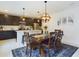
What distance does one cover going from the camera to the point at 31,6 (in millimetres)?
2256

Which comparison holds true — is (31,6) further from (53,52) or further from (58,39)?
(53,52)

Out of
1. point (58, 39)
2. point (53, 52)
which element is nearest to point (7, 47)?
point (53, 52)

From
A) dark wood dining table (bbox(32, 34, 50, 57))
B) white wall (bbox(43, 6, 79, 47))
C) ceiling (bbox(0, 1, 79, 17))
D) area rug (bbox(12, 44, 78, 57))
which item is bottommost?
area rug (bbox(12, 44, 78, 57))

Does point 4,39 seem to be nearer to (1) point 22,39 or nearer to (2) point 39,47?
(1) point 22,39

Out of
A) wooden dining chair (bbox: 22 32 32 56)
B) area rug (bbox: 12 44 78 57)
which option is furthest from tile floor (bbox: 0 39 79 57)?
wooden dining chair (bbox: 22 32 32 56)

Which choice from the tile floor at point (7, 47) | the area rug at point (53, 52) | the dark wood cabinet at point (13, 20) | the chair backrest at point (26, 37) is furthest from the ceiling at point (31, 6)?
the area rug at point (53, 52)

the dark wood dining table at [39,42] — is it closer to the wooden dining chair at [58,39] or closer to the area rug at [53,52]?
the area rug at [53,52]

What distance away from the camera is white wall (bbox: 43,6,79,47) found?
87.6 inches

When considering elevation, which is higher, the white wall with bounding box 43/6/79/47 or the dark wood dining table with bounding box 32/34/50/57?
the white wall with bounding box 43/6/79/47

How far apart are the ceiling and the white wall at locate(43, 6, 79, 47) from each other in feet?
0.35

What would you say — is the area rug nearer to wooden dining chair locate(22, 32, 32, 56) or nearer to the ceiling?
wooden dining chair locate(22, 32, 32, 56)

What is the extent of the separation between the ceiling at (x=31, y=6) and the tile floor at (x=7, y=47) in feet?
1.93

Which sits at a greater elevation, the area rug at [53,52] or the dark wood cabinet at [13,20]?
the dark wood cabinet at [13,20]

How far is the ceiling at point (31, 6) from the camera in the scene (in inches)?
87.6
